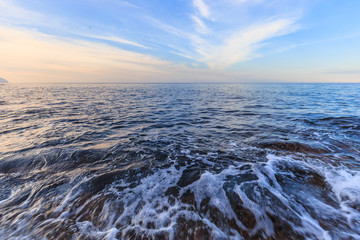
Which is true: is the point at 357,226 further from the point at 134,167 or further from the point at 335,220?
the point at 134,167

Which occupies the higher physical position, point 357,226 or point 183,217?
point 357,226

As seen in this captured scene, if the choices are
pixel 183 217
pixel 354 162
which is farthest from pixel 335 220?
pixel 354 162

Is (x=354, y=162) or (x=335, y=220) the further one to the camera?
(x=354, y=162)

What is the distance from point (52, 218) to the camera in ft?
10.2

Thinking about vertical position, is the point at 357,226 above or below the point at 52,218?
above

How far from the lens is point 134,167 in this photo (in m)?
5.02

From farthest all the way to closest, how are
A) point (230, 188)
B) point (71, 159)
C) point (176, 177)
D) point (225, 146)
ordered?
1. point (225, 146)
2. point (71, 159)
3. point (176, 177)
4. point (230, 188)

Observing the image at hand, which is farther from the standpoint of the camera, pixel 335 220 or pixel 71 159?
pixel 71 159

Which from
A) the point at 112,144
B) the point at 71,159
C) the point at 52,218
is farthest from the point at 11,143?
the point at 52,218

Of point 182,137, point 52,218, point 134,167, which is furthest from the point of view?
point 182,137

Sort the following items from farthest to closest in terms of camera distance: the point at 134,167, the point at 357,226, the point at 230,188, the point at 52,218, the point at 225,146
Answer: the point at 225,146 < the point at 134,167 < the point at 230,188 < the point at 52,218 < the point at 357,226

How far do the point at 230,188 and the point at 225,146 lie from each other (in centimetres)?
269

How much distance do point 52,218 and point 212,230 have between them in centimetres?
328

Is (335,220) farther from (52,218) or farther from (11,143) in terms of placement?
(11,143)
